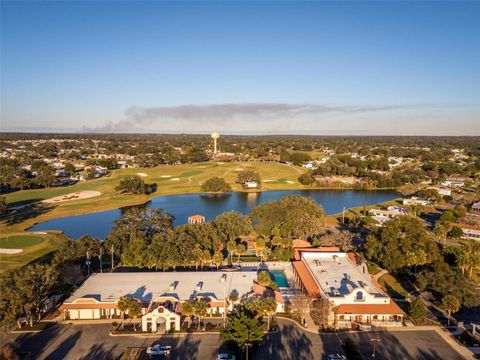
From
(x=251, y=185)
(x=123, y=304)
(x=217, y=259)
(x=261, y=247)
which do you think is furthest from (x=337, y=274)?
(x=251, y=185)

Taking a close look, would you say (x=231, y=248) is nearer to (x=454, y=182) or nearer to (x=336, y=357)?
(x=336, y=357)

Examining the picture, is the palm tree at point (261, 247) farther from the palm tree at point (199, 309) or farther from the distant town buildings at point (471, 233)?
the distant town buildings at point (471, 233)

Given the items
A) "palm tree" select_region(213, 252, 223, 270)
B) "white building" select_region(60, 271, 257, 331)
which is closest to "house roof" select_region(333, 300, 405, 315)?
"white building" select_region(60, 271, 257, 331)

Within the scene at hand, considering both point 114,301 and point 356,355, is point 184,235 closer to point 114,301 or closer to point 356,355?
point 114,301

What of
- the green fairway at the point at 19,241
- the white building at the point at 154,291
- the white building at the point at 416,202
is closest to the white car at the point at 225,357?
the white building at the point at 154,291

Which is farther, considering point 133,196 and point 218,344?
point 133,196

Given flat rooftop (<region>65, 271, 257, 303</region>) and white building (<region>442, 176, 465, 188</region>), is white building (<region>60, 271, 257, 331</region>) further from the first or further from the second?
white building (<region>442, 176, 465, 188</region>)
